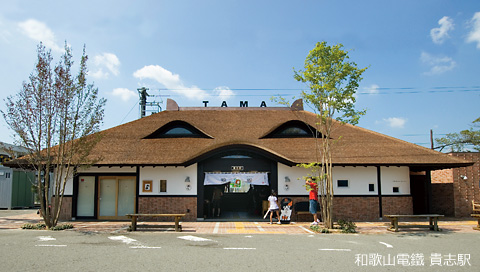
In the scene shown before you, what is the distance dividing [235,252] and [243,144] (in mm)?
7053

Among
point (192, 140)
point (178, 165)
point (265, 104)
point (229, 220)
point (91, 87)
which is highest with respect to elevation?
point (265, 104)

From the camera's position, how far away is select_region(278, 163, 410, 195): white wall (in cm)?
1591

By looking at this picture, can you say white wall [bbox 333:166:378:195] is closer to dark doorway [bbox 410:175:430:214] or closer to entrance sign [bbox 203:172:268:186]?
entrance sign [bbox 203:172:268:186]

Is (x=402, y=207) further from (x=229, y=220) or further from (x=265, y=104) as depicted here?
(x=265, y=104)

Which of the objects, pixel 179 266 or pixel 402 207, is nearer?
pixel 179 266

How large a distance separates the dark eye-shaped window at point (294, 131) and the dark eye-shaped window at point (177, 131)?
11.9 ft

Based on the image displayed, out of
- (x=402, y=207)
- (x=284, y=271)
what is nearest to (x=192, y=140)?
(x=402, y=207)

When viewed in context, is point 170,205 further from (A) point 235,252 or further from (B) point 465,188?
(B) point 465,188

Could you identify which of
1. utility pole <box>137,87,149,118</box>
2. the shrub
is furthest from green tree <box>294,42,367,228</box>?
utility pole <box>137,87,149,118</box>

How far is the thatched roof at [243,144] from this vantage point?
15.5 m

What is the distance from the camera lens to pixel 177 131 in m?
18.7

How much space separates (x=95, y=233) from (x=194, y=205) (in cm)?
471

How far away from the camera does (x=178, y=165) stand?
15.5 metres

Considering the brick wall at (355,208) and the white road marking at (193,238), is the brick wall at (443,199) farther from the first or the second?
the white road marking at (193,238)
